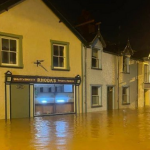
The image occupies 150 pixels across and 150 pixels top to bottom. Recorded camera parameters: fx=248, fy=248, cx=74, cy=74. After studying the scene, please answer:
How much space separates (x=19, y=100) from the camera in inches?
628

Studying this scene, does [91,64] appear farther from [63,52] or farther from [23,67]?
[23,67]

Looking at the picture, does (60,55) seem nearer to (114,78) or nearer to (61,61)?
(61,61)

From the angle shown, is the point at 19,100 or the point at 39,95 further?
the point at 39,95

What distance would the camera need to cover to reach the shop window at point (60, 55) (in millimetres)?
18061

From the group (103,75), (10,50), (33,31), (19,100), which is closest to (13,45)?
(10,50)

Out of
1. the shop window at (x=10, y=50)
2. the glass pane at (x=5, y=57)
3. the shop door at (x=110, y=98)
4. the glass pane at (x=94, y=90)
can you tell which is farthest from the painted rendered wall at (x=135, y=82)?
the glass pane at (x=5, y=57)

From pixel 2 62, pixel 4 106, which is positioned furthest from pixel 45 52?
pixel 4 106

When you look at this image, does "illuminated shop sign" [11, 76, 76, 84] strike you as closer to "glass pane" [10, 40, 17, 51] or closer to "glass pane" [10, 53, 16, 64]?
"glass pane" [10, 53, 16, 64]

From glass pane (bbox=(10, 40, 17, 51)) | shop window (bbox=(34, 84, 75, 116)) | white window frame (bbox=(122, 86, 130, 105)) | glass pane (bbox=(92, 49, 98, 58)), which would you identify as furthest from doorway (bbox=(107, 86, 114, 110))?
glass pane (bbox=(10, 40, 17, 51))

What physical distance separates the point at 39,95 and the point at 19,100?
69.8 inches

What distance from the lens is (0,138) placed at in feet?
30.9

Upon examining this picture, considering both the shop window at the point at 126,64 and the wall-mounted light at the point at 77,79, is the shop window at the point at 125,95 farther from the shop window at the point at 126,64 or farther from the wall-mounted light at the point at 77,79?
the wall-mounted light at the point at 77,79

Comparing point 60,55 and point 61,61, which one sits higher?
point 60,55

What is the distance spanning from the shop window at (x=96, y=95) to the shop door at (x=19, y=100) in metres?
6.68
